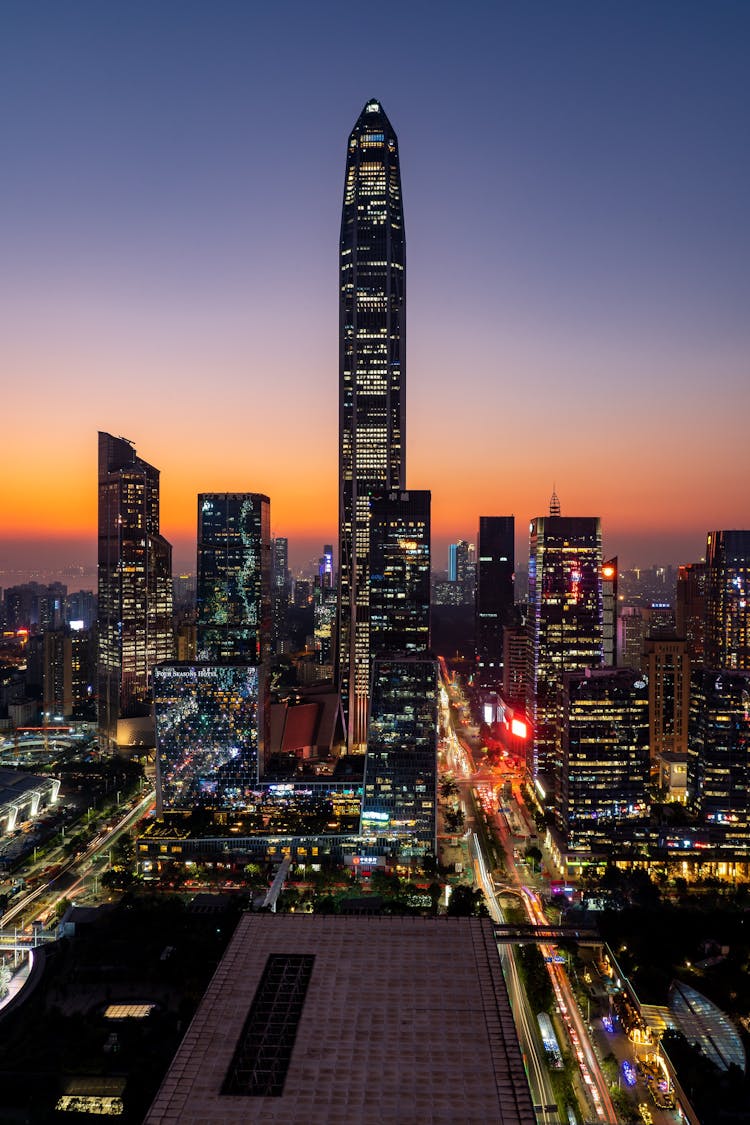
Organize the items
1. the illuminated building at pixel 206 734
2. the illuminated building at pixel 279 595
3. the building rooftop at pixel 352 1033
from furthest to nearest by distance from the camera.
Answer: the illuminated building at pixel 279 595, the illuminated building at pixel 206 734, the building rooftop at pixel 352 1033

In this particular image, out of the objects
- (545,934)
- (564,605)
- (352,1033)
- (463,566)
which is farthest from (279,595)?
(352,1033)

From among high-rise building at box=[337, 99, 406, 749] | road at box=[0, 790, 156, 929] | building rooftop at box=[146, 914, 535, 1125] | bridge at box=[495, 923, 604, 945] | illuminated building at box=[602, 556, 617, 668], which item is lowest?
road at box=[0, 790, 156, 929]

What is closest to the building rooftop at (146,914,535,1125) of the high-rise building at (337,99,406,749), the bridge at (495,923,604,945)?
the bridge at (495,923,604,945)

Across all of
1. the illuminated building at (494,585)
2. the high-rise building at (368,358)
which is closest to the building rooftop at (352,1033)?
the high-rise building at (368,358)

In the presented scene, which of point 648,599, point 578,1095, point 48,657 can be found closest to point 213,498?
point 48,657

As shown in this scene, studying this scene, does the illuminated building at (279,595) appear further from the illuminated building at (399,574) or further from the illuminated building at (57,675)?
the illuminated building at (399,574)

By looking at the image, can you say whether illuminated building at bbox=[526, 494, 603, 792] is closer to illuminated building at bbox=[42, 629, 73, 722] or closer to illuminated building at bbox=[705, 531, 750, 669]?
illuminated building at bbox=[705, 531, 750, 669]

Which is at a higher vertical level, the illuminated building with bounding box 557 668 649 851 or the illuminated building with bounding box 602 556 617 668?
the illuminated building with bounding box 602 556 617 668
